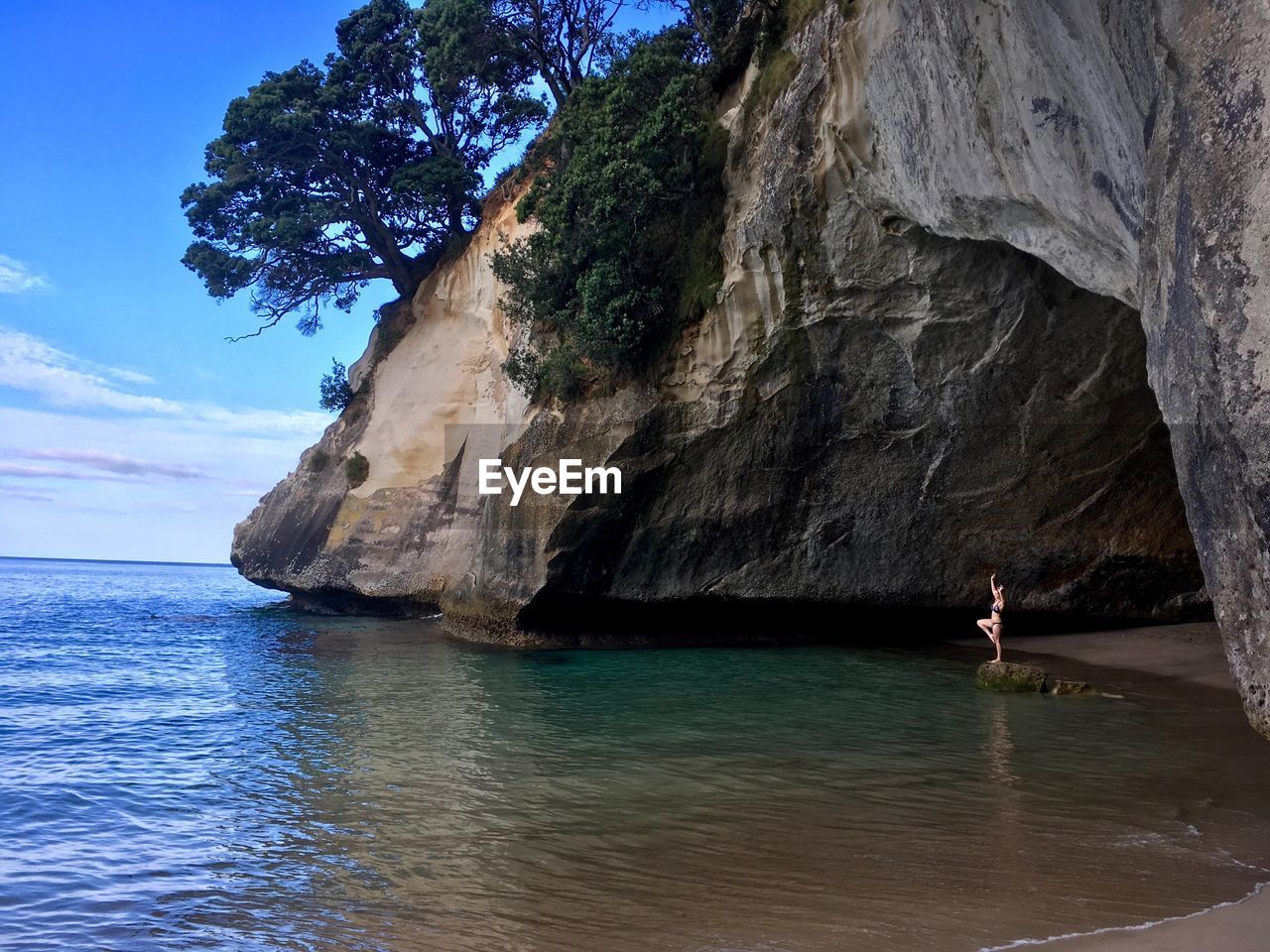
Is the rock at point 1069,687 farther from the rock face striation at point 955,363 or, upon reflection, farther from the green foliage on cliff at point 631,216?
the green foliage on cliff at point 631,216

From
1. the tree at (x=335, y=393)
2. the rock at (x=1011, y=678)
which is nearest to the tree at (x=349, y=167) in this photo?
the tree at (x=335, y=393)

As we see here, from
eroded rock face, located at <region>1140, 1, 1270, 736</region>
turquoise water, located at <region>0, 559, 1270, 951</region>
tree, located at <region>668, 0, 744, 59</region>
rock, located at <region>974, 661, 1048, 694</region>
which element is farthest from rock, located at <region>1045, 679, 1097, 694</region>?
tree, located at <region>668, 0, 744, 59</region>

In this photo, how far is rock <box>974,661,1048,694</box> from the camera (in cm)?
1283

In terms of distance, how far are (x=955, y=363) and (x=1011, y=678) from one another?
492cm

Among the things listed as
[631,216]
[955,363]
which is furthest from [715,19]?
[955,363]

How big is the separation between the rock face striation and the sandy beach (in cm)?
99

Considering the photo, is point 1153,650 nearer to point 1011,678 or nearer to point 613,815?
point 1011,678

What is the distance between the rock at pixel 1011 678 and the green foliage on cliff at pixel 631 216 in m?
7.73

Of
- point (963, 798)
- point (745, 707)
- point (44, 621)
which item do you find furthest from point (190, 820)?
point (44, 621)

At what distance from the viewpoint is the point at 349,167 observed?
28078 millimetres

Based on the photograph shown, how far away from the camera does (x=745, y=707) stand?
12.0 metres

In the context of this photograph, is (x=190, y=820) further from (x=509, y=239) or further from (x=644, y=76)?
(x=509, y=239)

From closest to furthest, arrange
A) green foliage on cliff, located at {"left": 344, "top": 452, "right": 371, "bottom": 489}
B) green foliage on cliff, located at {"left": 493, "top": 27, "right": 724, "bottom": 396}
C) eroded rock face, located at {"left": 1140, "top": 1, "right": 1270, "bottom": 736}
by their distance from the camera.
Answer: eroded rock face, located at {"left": 1140, "top": 1, "right": 1270, "bottom": 736}
green foliage on cliff, located at {"left": 493, "top": 27, "right": 724, "bottom": 396}
green foliage on cliff, located at {"left": 344, "top": 452, "right": 371, "bottom": 489}

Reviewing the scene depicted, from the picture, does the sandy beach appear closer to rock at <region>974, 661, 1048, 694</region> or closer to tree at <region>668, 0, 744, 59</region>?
rock at <region>974, 661, 1048, 694</region>
